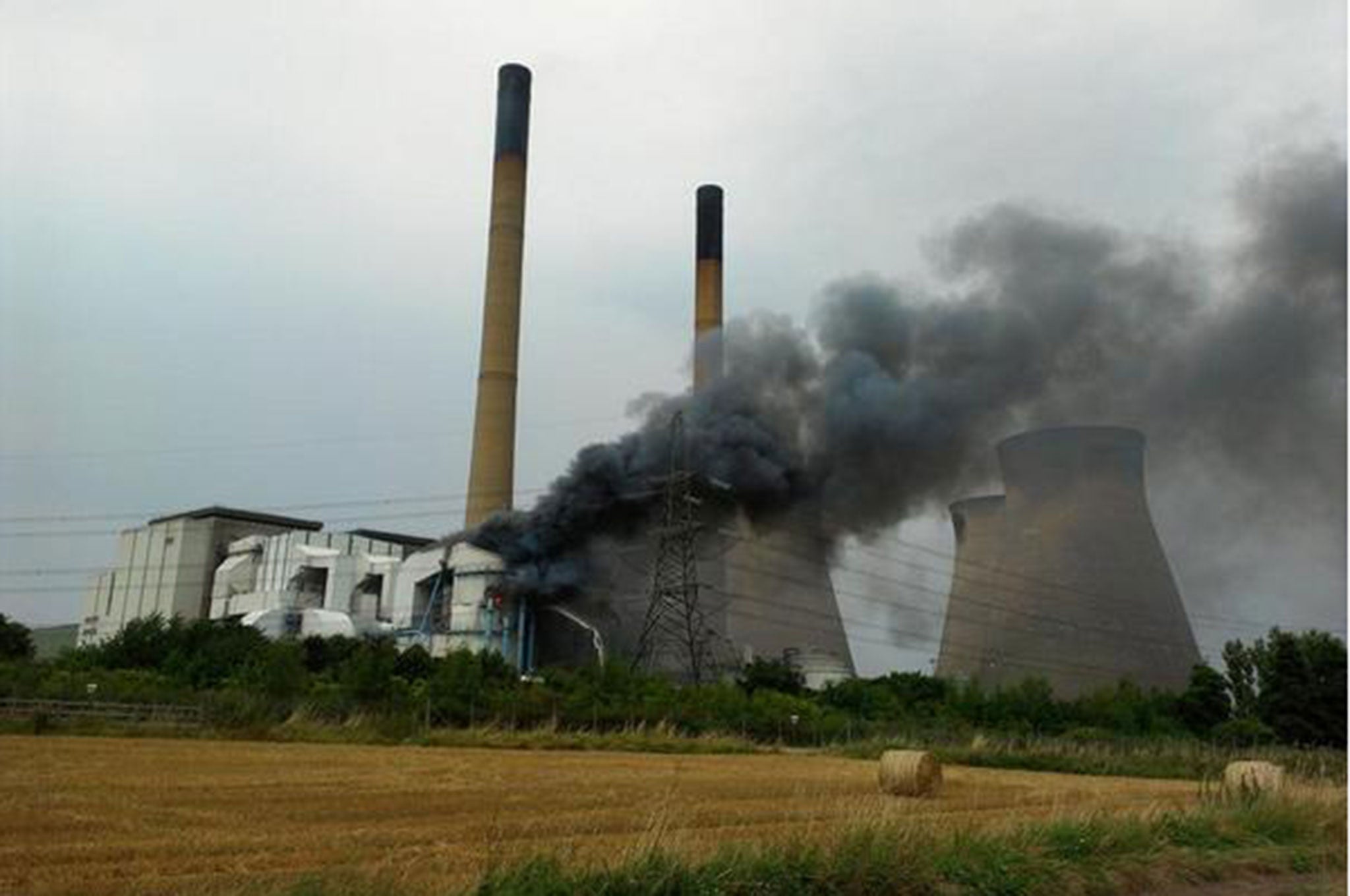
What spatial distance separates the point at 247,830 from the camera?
898 cm

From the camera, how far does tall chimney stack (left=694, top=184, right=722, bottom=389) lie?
5656cm

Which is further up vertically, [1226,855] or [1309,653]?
[1309,653]

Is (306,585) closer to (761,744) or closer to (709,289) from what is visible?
(709,289)

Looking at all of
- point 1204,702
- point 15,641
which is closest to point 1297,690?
point 1204,702

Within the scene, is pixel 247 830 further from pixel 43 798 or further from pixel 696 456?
pixel 696 456

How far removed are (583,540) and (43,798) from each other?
45.9m

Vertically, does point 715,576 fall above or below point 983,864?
above

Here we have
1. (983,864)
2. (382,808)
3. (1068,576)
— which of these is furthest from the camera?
(1068,576)

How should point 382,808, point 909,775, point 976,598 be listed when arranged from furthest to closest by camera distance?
1. point 976,598
2. point 909,775
3. point 382,808

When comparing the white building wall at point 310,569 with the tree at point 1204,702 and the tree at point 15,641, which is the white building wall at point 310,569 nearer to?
the tree at point 15,641

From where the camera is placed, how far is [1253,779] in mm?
14719

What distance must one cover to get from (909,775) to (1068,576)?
106 feet

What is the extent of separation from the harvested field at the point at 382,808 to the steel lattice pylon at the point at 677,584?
27919mm

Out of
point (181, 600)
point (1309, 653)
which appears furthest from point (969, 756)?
point (181, 600)
